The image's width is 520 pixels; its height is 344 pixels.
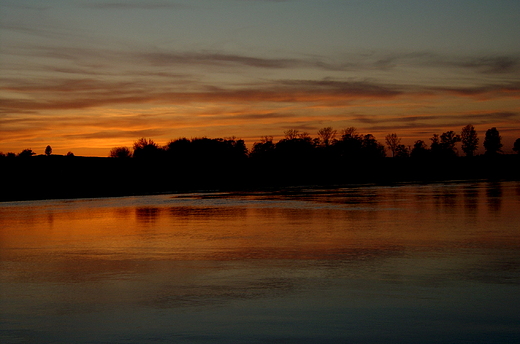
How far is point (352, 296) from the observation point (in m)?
7.82

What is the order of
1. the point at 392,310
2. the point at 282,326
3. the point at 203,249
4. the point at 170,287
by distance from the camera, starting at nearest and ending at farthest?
the point at 282,326, the point at 392,310, the point at 170,287, the point at 203,249

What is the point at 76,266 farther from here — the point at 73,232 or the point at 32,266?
the point at 73,232

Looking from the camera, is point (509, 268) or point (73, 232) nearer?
point (509, 268)

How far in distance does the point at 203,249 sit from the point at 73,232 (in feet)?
18.9

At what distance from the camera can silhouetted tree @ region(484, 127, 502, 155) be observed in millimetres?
179000

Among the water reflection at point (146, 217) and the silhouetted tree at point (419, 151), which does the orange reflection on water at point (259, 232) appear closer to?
the water reflection at point (146, 217)

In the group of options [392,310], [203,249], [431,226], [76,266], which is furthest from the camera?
[431,226]

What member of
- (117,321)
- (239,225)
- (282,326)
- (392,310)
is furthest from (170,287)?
(239,225)

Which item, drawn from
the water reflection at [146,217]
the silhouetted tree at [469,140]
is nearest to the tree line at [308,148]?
the silhouetted tree at [469,140]

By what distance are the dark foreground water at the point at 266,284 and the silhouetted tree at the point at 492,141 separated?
574ft

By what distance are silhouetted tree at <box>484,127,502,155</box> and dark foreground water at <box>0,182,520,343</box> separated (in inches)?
6886

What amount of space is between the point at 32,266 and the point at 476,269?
7.82 metres

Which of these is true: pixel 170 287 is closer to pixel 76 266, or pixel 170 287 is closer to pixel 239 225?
pixel 76 266

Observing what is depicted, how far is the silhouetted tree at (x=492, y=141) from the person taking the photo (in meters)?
179
